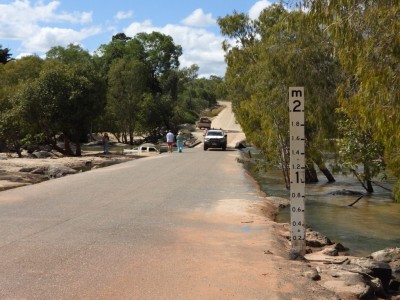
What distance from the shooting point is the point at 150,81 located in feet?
246

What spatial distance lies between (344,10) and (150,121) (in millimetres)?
58762

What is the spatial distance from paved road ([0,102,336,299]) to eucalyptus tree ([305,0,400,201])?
2.63 metres

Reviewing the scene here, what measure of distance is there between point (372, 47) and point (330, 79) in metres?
12.2

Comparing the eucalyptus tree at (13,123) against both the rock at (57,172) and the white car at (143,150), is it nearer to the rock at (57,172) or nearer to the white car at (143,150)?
the white car at (143,150)

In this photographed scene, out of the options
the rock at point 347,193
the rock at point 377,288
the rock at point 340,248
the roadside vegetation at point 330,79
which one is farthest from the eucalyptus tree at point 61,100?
the rock at point 377,288

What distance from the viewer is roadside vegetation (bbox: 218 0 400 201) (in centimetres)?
734

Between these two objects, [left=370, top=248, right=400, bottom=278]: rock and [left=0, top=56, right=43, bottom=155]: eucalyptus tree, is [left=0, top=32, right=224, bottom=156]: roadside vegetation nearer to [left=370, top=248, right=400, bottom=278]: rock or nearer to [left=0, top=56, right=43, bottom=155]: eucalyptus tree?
[left=0, top=56, right=43, bottom=155]: eucalyptus tree

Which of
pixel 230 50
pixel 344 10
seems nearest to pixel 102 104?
pixel 230 50

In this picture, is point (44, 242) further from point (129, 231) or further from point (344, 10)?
point (344, 10)

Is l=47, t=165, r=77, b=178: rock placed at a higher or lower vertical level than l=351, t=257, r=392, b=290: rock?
higher

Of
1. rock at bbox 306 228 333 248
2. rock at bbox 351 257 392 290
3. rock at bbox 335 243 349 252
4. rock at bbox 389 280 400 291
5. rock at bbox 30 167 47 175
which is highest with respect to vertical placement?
rock at bbox 30 167 47 175

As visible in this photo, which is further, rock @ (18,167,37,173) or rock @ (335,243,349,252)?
rock @ (18,167,37,173)

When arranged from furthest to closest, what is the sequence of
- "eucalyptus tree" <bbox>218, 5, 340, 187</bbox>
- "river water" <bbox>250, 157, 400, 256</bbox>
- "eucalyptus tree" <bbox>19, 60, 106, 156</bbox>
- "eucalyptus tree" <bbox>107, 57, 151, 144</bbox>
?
"eucalyptus tree" <bbox>107, 57, 151, 144</bbox> → "eucalyptus tree" <bbox>19, 60, 106, 156</bbox> → "eucalyptus tree" <bbox>218, 5, 340, 187</bbox> → "river water" <bbox>250, 157, 400, 256</bbox>

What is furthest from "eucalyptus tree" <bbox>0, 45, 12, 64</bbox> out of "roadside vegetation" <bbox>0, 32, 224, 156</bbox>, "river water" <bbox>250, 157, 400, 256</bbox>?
"river water" <bbox>250, 157, 400, 256</bbox>
